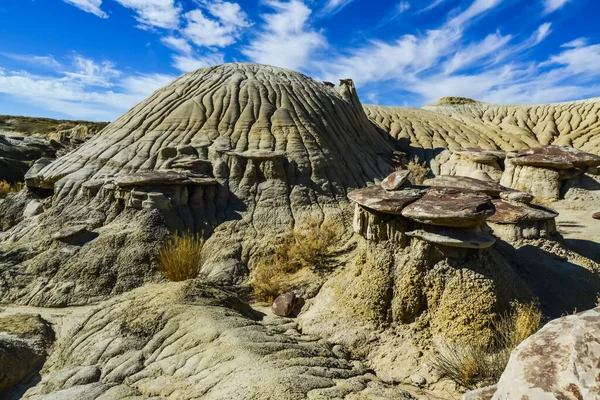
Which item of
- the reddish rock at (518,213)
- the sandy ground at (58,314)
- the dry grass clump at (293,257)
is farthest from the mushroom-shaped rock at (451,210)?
the sandy ground at (58,314)

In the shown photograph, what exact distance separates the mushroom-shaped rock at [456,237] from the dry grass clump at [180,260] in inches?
164

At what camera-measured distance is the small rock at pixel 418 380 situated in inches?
161

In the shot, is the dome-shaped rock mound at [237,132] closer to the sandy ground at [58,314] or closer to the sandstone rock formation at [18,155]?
the sandy ground at [58,314]

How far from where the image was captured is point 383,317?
4.89m

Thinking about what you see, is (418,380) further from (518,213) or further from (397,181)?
(518,213)

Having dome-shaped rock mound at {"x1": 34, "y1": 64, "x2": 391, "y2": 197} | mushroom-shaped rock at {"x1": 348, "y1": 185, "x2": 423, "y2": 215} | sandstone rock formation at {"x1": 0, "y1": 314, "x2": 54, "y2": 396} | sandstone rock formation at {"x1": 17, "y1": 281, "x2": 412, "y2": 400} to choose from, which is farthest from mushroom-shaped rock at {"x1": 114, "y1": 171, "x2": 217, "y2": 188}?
mushroom-shaped rock at {"x1": 348, "y1": 185, "x2": 423, "y2": 215}

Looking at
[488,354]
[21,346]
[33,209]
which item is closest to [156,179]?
[33,209]

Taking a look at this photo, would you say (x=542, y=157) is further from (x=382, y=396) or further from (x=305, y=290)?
(x=382, y=396)

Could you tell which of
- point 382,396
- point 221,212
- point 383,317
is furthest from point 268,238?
point 382,396

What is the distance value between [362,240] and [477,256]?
1.46m

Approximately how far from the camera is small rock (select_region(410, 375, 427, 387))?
4.10 metres

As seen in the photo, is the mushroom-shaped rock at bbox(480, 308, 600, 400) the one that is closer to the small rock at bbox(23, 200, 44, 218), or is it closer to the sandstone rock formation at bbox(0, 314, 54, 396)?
the sandstone rock formation at bbox(0, 314, 54, 396)

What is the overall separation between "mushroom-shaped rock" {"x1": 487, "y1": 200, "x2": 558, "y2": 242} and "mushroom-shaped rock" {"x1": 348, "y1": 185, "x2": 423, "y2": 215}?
7.61ft

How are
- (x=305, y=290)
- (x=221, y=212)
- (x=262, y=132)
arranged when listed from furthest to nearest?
(x=262, y=132)
(x=221, y=212)
(x=305, y=290)
